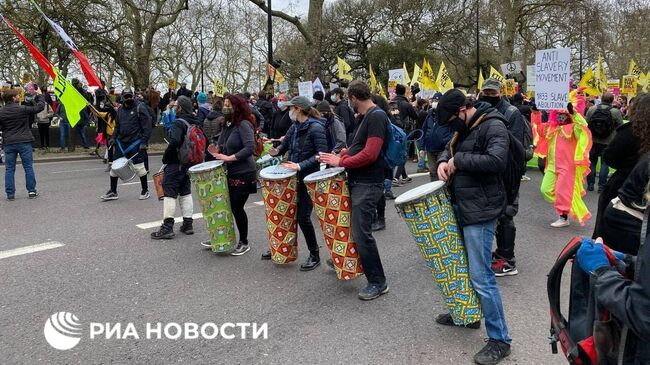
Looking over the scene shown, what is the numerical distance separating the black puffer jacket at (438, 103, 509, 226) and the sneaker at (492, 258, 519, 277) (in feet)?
5.79

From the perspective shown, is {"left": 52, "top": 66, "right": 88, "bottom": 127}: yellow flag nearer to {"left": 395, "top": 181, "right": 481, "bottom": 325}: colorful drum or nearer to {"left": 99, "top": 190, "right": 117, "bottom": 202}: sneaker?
{"left": 99, "top": 190, "right": 117, "bottom": 202}: sneaker

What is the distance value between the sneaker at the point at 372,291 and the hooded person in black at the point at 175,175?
2.84 metres

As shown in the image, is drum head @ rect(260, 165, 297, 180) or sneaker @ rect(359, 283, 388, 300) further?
drum head @ rect(260, 165, 297, 180)

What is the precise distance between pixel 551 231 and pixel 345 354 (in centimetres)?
416

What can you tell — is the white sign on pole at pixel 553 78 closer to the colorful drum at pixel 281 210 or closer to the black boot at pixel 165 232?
the colorful drum at pixel 281 210

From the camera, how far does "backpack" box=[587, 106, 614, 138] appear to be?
8.05m

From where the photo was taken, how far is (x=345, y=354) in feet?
10.9

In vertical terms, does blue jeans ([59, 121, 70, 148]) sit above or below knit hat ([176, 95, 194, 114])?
below

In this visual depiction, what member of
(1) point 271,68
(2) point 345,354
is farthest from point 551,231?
(1) point 271,68

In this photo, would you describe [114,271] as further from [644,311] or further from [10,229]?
[644,311]

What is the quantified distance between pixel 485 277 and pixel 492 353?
1.47 feet

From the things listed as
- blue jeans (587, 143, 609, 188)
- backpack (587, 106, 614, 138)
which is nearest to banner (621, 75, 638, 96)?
blue jeans (587, 143, 609, 188)

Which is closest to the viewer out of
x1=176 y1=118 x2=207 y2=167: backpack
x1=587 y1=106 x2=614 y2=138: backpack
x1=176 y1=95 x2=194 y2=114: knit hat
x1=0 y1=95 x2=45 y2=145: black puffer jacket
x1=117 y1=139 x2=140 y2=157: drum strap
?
x1=176 y1=118 x2=207 y2=167: backpack

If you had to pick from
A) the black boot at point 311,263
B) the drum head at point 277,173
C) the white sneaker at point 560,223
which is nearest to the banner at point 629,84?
the white sneaker at point 560,223
